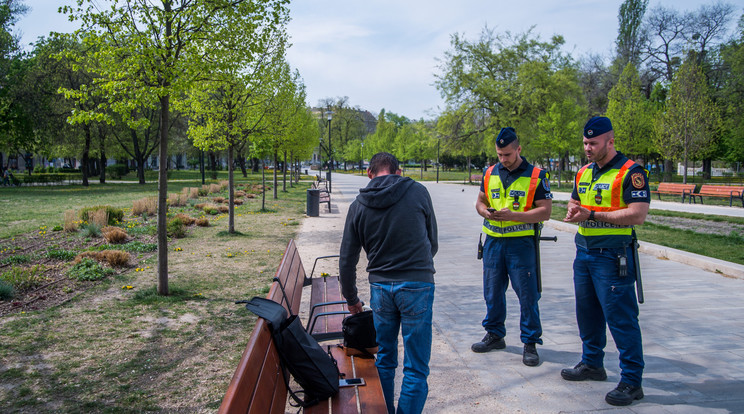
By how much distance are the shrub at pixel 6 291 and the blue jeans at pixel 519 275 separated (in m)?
5.71

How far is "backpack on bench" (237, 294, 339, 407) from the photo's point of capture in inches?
107

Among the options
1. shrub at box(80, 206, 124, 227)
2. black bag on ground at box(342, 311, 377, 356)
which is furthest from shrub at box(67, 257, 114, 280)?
black bag on ground at box(342, 311, 377, 356)

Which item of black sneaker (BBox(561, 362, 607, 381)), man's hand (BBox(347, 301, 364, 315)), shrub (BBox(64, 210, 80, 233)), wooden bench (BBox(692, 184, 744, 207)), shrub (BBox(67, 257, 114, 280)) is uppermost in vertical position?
wooden bench (BBox(692, 184, 744, 207))

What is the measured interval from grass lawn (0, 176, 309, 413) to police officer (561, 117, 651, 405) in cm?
285

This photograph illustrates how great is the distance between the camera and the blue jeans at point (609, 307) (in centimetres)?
349

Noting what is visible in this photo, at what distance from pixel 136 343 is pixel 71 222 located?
27.3ft

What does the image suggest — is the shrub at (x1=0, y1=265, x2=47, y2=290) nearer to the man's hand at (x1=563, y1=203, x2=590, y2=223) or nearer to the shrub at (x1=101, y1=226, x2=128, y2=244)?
the shrub at (x1=101, y1=226, x2=128, y2=244)

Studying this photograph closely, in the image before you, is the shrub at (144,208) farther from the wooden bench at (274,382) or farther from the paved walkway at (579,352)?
the wooden bench at (274,382)

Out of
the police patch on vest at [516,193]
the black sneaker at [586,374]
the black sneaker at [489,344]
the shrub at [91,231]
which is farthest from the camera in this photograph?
the shrub at [91,231]

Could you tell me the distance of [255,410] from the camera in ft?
6.82

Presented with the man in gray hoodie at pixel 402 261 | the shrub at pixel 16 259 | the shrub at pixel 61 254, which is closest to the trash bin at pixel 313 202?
the shrub at pixel 61 254

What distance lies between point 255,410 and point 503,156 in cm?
299

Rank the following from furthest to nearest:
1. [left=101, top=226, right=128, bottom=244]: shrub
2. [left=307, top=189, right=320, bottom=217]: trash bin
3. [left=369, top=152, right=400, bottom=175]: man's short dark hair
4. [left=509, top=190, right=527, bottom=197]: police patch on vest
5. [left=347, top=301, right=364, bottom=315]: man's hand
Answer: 1. [left=307, top=189, right=320, bottom=217]: trash bin
2. [left=101, top=226, right=128, bottom=244]: shrub
3. [left=509, top=190, right=527, bottom=197]: police patch on vest
4. [left=347, top=301, right=364, bottom=315]: man's hand
5. [left=369, top=152, right=400, bottom=175]: man's short dark hair

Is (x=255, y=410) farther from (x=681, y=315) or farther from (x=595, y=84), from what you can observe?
(x=595, y=84)
